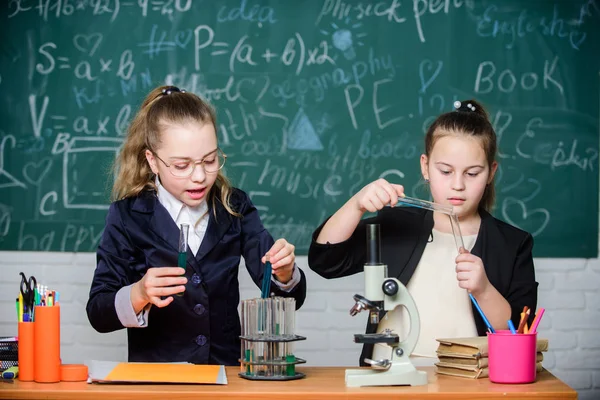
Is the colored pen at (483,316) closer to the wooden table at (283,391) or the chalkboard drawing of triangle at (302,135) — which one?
the wooden table at (283,391)

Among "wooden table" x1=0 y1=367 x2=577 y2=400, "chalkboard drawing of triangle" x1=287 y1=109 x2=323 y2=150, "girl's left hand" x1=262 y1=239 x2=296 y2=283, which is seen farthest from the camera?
"chalkboard drawing of triangle" x1=287 y1=109 x2=323 y2=150

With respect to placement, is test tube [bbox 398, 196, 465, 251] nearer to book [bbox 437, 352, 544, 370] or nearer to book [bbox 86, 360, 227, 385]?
book [bbox 437, 352, 544, 370]

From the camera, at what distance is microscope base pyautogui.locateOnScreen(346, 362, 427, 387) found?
1.78 m

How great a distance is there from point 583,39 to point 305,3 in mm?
1241

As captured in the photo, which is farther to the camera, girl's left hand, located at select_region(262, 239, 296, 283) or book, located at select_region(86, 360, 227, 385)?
girl's left hand, located at select_region(262, 239, 296, 283)

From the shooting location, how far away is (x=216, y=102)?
3789 mm

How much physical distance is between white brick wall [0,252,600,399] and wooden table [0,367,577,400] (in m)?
2.01

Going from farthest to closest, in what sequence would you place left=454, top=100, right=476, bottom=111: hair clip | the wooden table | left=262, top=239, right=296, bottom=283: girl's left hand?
left=454, top=100, right=476, bottom=111: hair clip
left=262, top=239, right=296, bottom=283: girl's left hand
the wooden table

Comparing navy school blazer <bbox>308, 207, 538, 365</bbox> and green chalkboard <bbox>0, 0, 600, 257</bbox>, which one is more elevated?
green chalkboard <bbox>0, 0, 600, 257</bbox>

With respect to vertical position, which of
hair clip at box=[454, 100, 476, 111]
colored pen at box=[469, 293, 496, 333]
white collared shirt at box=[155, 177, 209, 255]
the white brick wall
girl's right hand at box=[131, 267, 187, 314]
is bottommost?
the white brick wall

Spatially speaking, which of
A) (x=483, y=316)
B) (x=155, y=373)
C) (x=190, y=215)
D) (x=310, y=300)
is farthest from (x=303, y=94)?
(x=155, y=373)

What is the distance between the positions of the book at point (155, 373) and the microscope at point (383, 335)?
0.96 feet

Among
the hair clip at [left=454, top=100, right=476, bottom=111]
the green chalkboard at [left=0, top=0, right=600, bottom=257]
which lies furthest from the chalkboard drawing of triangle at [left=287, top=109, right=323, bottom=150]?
the hair clip at [left=454, top=100, right=476, bottom=111]

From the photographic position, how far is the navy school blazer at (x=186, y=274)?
2.22 metres
